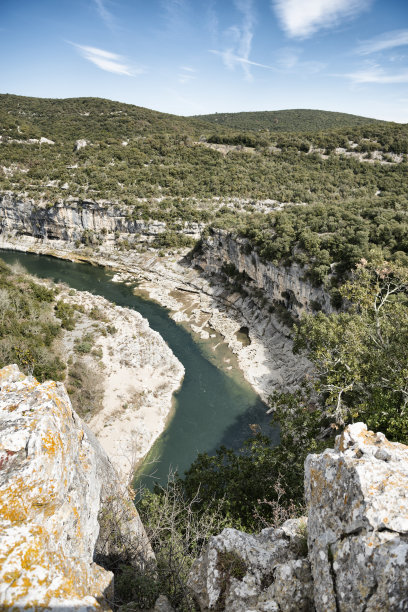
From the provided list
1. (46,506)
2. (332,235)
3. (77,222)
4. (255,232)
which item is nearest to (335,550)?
(46,506)

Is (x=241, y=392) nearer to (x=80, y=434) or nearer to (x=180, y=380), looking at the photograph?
(x=180, y=380)

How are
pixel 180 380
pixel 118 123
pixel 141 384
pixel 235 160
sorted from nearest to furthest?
pixel 141 384
pixel 180 380
pixel 235 160
pixel 118 123

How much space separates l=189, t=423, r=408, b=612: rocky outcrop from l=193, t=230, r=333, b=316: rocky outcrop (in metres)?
23.4

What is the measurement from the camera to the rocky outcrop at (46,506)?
3734 mm

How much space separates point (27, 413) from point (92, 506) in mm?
2457

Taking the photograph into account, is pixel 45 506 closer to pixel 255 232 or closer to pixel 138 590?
pixel 138 590

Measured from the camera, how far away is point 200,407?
80.4 feet

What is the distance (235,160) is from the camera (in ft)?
224

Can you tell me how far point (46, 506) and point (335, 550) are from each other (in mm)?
4222

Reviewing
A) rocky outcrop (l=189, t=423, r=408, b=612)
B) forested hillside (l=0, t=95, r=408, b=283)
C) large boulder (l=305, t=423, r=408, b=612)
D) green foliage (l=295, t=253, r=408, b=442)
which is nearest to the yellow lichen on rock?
rocky outcrop (l=189, t=423, r=408, b=612)

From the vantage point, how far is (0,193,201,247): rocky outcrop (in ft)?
187

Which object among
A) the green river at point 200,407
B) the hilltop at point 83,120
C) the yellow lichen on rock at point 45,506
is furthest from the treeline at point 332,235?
the hilltop at point 83,120

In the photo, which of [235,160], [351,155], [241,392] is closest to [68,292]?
[241,392]

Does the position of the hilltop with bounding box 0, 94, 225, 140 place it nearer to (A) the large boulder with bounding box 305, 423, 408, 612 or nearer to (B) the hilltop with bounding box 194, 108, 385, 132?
(B) the hilltop with bounding box 194, 108, 385, 132
